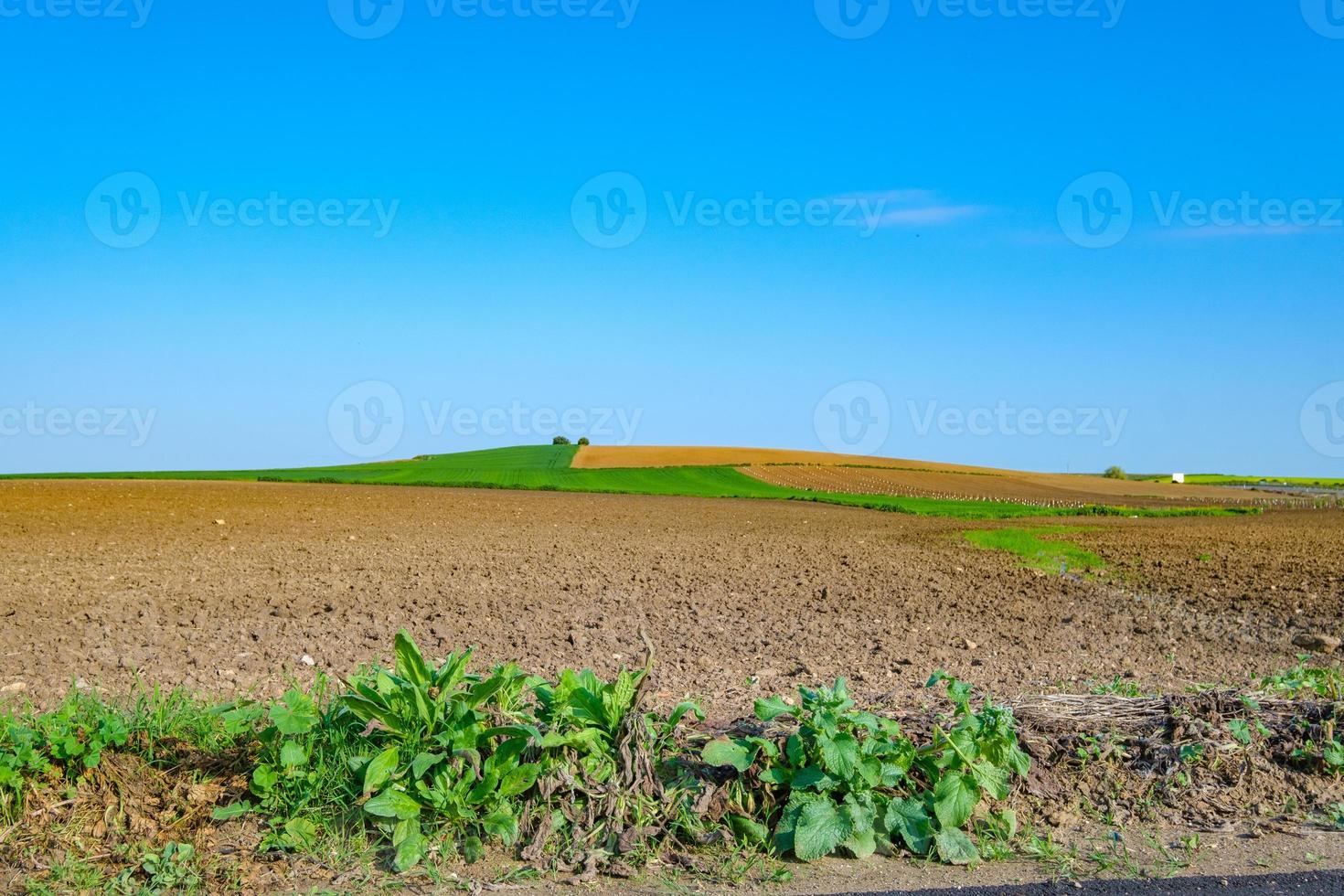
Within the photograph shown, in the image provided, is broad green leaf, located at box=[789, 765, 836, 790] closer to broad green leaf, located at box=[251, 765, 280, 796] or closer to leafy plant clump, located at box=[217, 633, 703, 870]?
leafy plant clump, located at box=[217, 633, 703, 870]

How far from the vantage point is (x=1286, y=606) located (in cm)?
1294

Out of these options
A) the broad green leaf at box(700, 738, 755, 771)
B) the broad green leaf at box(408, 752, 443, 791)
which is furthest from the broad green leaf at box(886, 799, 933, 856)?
the broad green leaf at box(408, 752, 443, 791)

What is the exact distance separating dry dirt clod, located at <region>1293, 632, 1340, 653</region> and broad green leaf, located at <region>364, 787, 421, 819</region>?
9.18 m

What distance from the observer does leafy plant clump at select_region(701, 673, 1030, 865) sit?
4.72 m

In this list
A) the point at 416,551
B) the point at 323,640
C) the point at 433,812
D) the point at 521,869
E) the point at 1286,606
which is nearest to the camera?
the point at 521,869

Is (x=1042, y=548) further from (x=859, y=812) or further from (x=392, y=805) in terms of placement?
(x=392, y=805)

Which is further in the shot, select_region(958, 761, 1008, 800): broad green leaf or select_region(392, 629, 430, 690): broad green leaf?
select_region(392, 629, 430, 690): broad green leaf

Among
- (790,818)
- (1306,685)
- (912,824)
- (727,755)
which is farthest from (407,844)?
(1306,685)

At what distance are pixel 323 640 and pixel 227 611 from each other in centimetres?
211

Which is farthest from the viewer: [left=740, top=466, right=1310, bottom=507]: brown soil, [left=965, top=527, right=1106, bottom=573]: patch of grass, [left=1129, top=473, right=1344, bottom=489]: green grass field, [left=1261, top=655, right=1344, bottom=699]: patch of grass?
[left=1129, top=473, right=1344, bottom=489]: green grass field

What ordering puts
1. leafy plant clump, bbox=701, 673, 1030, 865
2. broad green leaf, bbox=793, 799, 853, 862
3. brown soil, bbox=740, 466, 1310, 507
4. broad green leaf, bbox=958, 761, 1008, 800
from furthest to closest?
1. brown soil, bbox=740, 466, 1310, 507
2. broad green leaf, bbox=958, 761, 1008, 800
3. leafy plant clump, bbox=701, 673, 1030, 865
4. broad green leaf, bbox=793, 799, 853, 862

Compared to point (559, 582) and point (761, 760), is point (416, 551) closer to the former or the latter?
point (559, 582)

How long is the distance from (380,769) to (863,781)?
223cm

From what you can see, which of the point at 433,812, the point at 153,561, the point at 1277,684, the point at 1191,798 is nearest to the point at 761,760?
the point at 433,812
